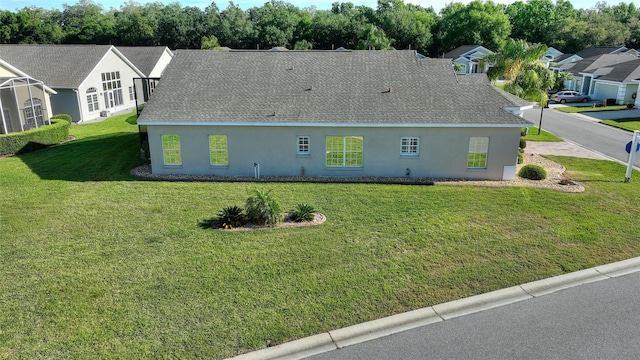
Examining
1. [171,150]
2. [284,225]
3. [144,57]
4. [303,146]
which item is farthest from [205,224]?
[144,57]

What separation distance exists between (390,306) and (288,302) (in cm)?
246

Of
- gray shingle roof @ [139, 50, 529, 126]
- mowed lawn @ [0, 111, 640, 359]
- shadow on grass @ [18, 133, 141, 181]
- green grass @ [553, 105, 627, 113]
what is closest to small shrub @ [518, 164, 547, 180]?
mowed lawn @ [0, 111, 640, 359]

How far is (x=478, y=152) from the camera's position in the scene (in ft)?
70.1

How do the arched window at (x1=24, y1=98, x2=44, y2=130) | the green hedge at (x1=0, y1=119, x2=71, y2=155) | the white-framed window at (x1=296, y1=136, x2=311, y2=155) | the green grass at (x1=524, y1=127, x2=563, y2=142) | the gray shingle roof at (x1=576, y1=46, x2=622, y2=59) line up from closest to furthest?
the white-framed window at (x1=296, y1=136, x2=311, y2=155) < the green hedge at (x1=0, y1=119, x2=71, y2=155) < the arched window at (x1=24, y1=98, x2=44, y2=130) < the green grass at (x1=524, y1=127, x2=563, y2=142) < the gray shingle roof at (x1=576, y1=46, x2=622, y2=59)

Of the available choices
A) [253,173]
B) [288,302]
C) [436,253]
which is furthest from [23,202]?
[436,253]

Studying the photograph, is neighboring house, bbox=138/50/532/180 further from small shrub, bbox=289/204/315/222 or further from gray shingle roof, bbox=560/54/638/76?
gray shingle roof, bbox=560/54/638/76

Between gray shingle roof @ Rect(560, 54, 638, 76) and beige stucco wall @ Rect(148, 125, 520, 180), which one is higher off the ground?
gray shingle roof @ Rect(560, 54, 638, 76)

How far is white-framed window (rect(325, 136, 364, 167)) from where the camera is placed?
2141cm

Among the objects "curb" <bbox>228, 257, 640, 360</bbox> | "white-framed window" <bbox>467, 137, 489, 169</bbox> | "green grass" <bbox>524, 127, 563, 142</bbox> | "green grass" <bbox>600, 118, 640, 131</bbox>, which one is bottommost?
"green grass" <bbox>524, 127, 563, 142</bbox>

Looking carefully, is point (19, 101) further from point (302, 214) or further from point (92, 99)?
point (302, 214)

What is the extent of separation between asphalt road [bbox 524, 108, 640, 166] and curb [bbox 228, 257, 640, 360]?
1554cm

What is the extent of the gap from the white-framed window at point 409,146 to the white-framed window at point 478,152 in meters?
2.41

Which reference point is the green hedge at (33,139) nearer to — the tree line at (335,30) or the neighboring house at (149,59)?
the neighboring house at (149,59)

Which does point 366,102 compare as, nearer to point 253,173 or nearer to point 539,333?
point 253,173
